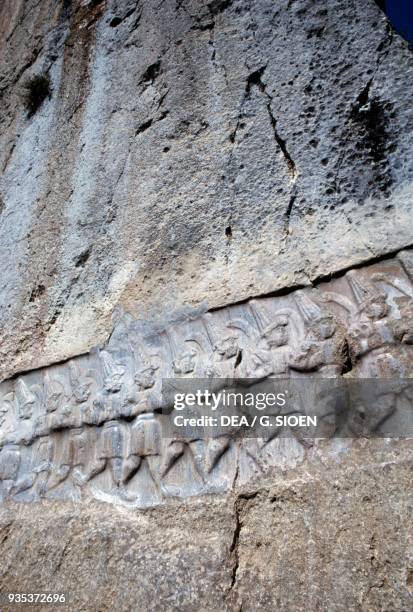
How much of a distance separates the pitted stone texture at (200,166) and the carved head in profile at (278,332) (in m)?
0.12

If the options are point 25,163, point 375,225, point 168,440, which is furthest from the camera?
point 25,163

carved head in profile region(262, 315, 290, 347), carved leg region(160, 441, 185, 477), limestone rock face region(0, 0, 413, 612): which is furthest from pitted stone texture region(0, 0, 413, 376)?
carved leg region(160, 441, 185, 477)

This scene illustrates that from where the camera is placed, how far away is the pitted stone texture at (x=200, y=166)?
149 centimetres

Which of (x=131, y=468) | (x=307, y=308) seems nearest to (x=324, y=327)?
(x=307, y=308)

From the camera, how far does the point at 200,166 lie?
184cm

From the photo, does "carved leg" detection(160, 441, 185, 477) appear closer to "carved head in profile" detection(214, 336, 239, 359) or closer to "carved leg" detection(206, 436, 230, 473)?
"carved leg" detection(206, 436, 230, 473)

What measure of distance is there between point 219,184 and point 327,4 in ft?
2.58

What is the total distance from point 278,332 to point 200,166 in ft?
2.63

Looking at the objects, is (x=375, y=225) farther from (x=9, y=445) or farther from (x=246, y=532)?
(x=9, y=445)

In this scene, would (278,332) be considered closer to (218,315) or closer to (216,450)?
(218,315)

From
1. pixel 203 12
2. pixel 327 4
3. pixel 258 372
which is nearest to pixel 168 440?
pixel 258 372

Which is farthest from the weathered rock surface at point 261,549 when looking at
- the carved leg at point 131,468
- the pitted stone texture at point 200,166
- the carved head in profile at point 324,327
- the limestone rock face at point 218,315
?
the pitted stone texture at point 200,166

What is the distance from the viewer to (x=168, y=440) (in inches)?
59.5

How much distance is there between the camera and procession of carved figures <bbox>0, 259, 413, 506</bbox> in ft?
4.30
